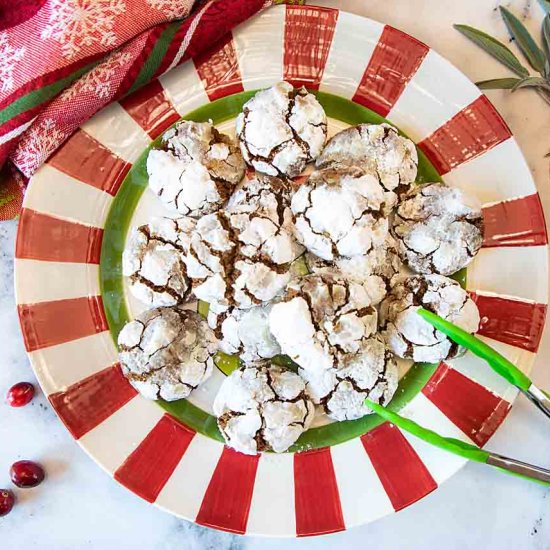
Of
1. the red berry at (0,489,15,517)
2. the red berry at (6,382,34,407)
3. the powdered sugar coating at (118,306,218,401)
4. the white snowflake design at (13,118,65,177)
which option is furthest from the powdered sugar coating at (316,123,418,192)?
the red berry at (0,489,15,517)

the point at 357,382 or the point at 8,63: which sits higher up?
the point at 8,63

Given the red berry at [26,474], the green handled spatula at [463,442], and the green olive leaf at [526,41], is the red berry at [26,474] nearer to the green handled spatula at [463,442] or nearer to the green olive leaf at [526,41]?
the green handled spatula at [463,442]

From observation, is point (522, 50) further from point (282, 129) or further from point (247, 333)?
point (247, 333)

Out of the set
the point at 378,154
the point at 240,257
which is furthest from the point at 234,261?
the point at 378,154

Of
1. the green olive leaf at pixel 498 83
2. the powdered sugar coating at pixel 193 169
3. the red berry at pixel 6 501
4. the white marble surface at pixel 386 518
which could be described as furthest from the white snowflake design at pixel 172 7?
the red berry at pixel 6 501

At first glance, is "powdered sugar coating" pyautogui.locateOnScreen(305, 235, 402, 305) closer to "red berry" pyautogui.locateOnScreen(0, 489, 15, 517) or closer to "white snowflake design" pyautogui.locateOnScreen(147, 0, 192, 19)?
"white snowflake design" pyautogui.locateOnScreen(147, 0, 192, 19)

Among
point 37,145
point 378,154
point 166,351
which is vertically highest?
point 37,145
